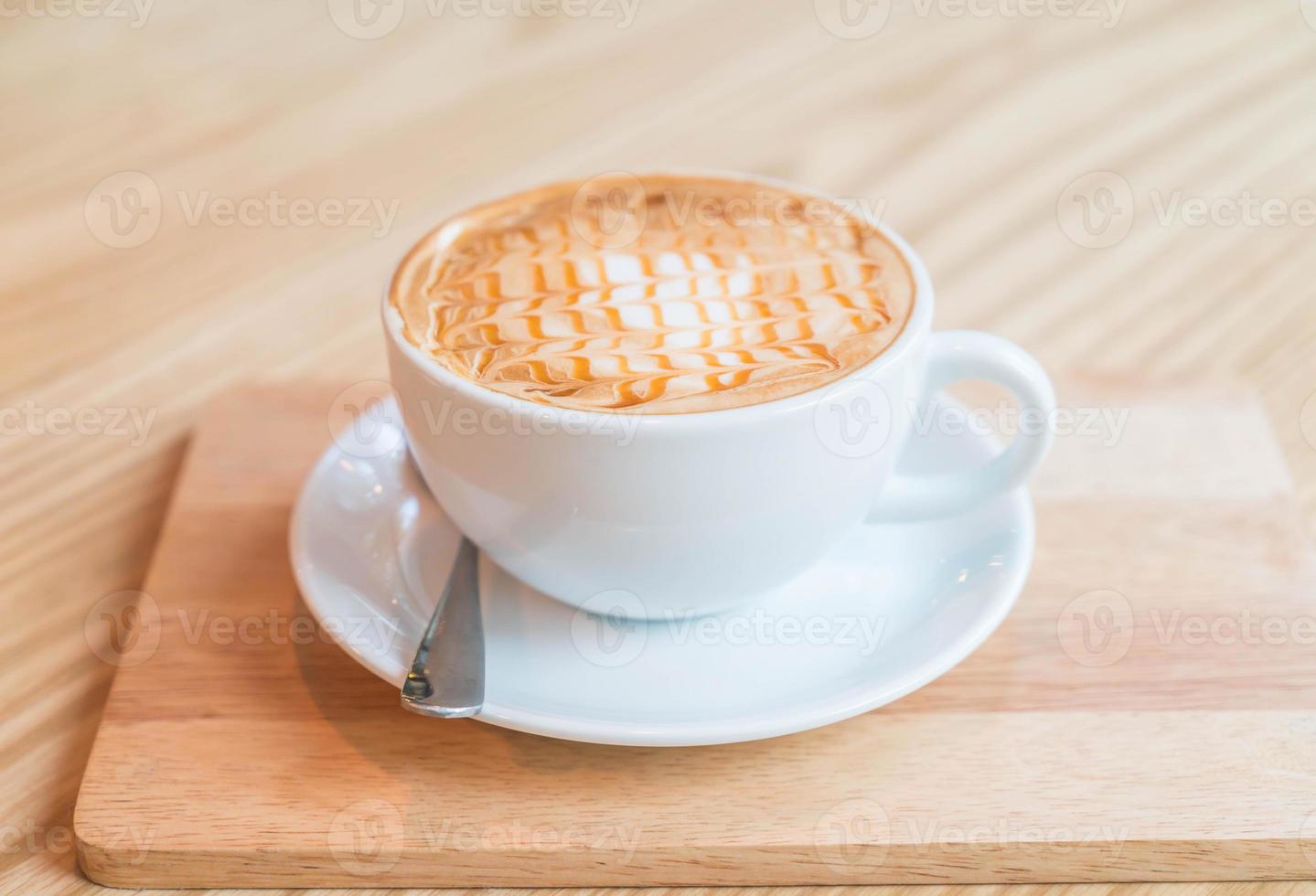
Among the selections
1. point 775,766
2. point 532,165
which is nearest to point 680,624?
point 775,766

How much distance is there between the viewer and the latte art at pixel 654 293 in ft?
2.11

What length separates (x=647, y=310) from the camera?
2.28 feet

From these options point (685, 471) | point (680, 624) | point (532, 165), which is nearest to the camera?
point (685, 471)

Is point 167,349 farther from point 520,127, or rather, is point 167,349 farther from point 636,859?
point 636,859

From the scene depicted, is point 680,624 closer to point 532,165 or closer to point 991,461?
point 991,461

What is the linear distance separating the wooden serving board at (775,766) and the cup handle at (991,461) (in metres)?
0.09

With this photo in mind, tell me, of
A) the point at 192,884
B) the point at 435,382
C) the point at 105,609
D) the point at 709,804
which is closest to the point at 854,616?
the point at 709,804

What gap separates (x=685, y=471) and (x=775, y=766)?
169mm

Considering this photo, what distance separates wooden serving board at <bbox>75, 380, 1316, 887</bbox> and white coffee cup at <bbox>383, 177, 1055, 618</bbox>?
0.31ft

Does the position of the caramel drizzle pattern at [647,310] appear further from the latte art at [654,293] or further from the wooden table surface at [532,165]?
the wooden table surface at [532,165]

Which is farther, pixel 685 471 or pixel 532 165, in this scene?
pixel 532 165

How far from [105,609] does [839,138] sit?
1.04 metres

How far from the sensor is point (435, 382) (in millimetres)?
633

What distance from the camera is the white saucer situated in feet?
2.05
